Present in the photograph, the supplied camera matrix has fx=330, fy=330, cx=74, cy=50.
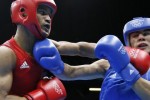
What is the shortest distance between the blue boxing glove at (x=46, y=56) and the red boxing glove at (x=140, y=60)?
1.71 feet

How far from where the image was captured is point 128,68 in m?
2.19

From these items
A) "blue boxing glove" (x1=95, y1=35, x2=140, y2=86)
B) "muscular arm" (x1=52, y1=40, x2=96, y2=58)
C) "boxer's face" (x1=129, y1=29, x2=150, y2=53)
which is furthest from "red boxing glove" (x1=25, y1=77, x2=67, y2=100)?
"boxer's face" (x1=129, y1=29, x2=150, y2=53)

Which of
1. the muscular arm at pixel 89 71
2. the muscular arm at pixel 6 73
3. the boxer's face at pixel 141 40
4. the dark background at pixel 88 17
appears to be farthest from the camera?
the dark background at pixel 88 17

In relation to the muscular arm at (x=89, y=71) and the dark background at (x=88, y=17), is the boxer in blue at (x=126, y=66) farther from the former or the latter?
the dark background at (x=88, y=17)

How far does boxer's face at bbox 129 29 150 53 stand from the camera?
2.54 metres

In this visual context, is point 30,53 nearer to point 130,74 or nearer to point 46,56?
point 46,56

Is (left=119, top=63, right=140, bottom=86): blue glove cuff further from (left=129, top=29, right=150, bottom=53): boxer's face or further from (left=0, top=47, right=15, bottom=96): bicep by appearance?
(left=0, top=47, right=15, bottom=96): bicep

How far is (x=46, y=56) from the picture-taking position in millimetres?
2326

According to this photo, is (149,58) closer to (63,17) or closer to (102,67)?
(102,67)

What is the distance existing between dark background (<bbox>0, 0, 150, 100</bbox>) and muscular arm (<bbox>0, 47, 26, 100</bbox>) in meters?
2.96

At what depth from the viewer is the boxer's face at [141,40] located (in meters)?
2.54

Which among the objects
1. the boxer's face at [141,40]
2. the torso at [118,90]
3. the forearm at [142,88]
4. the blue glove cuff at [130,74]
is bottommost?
the torso at [118,90]

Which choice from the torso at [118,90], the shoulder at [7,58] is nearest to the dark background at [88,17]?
the torso at [118,90]

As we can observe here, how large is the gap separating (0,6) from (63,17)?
1.02 metres
